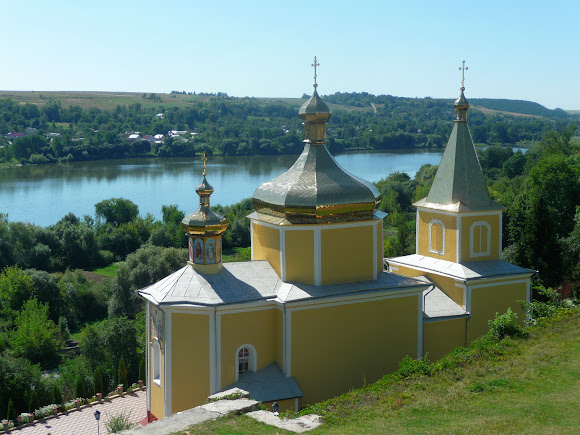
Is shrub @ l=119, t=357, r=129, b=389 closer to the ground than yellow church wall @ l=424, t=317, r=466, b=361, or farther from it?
closer to the ground

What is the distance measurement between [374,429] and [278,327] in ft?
12.1

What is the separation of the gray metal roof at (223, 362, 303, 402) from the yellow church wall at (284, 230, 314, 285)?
1404 mm

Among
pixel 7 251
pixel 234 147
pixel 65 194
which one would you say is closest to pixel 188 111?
pixel 234 147

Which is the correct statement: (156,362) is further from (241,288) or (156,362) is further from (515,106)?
(515,106)

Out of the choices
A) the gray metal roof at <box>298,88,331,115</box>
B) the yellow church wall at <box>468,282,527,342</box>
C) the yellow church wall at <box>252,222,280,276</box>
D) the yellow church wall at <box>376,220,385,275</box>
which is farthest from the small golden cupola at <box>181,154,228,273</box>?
the yellow church wall at <box>468,282,527,342</box>

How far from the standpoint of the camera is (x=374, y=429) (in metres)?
6.51

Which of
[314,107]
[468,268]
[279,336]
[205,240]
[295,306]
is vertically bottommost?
[279,336]

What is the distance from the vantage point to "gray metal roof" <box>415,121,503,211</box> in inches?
472

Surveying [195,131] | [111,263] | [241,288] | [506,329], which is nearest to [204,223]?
[241,288]

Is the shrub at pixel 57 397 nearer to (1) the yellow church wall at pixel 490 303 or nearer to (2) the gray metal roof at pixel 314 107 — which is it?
(2) the gray metal roof at pixel 314 107

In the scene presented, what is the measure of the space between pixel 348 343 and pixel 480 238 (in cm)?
346

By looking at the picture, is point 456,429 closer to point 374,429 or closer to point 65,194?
point 374,429

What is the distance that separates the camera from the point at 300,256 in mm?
A: 10289

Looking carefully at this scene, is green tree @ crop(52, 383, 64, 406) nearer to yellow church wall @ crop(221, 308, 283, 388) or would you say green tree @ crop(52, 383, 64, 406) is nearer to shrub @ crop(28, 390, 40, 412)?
shrub @ crop(28, 390, 40, 412)
